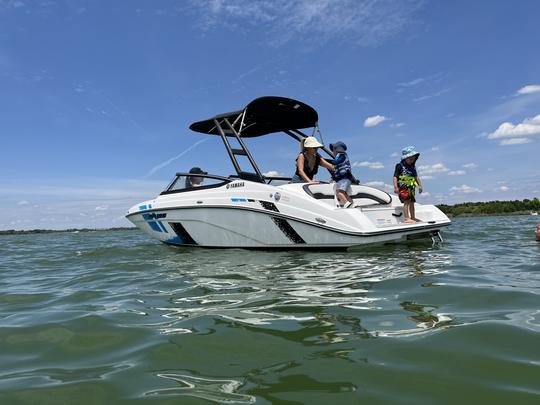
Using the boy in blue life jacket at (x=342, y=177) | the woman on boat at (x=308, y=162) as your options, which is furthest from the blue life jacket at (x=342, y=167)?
the woman on boat at (x=308, y=162)

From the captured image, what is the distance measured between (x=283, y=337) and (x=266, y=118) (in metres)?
6.50

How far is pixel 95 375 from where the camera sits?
193 centimetres

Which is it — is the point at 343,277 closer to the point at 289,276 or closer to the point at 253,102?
the point at 289,276

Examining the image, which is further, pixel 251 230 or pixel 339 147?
pixel 339 147

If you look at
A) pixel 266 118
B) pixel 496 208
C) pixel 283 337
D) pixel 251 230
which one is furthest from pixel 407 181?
pixel 496 208

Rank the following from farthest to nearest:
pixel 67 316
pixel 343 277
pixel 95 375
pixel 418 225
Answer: pixel 418 225 < pixel 343 277 < pixel 67 316 < pixel 95 375

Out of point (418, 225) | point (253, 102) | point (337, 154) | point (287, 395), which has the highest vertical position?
point (253, 102)

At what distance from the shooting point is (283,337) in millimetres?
2293

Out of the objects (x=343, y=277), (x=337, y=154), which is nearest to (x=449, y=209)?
(x=337, y=154)

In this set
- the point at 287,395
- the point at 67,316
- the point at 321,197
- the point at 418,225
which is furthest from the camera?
the point at 321,197

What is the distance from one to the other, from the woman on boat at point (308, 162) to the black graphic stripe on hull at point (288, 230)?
0.98m

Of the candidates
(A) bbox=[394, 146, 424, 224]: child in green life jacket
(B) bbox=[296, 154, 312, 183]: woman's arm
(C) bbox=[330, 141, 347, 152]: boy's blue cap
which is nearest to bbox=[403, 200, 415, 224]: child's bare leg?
(A) bbox=[394, 146, 424, 224]: child in green life jacket

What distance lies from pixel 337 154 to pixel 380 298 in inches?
166

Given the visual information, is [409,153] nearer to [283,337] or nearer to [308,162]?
[308,162]
